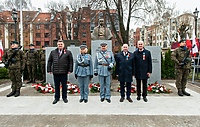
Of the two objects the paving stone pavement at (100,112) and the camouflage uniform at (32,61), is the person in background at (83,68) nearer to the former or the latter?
the paving stone pavement at (100,112)

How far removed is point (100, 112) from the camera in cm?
515

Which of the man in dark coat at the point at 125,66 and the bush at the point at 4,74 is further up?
the man in dark coat at the point at 125,66

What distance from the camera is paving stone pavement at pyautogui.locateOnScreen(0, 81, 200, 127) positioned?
4.44 meters

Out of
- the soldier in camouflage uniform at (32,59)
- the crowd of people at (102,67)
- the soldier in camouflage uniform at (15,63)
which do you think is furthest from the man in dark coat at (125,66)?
the soldier in camouflage uniform at (32,59)

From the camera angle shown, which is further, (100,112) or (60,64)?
(60,64)

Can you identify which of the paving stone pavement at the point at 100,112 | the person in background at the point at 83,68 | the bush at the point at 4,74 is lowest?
the paving stone pavement at the point at 100,112

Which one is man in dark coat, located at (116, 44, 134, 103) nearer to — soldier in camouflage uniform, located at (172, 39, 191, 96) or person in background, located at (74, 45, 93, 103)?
person in background, located at (74, 45, 93, 103)

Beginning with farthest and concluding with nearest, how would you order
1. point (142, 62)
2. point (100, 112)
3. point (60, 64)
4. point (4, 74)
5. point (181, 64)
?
1. point (4, 74)
2. point (181, 64)
3. point (142, 62)
4. point (60, 64)
5. point (100, 112)

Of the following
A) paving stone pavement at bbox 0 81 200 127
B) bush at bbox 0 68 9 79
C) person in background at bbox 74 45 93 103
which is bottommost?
paving stone pavement at bbox 0 81 200 127

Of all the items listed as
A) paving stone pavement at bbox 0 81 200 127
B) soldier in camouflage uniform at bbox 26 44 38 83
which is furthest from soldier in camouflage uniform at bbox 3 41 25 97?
soldier in camouflage uniform at bbox 26 44 38 83

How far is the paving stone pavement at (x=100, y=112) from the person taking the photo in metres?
4.44

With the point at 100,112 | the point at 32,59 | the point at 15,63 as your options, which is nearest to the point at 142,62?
the point at 100,112

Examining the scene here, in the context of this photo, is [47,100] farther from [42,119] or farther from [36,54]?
[36,54]

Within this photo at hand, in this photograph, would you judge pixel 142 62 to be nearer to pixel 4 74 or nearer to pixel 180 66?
pixel 180 66
